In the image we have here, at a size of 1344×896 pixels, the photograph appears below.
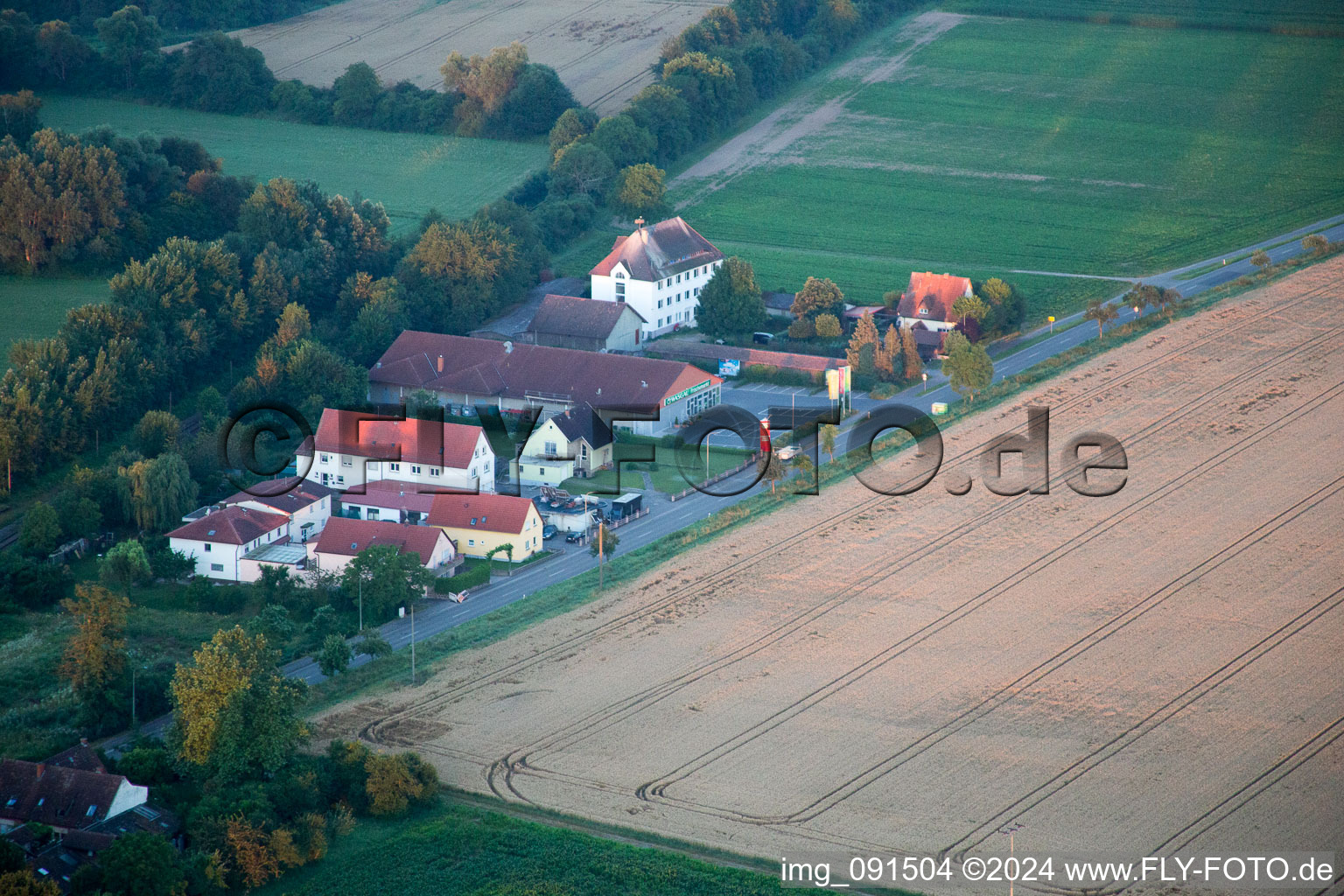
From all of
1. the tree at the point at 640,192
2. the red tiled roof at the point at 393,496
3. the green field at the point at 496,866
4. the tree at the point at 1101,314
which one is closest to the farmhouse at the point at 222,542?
the red tiled roof at the point at 393,496

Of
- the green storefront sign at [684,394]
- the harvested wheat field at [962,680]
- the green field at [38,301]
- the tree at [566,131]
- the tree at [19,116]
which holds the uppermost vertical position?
the tree at [19,116]

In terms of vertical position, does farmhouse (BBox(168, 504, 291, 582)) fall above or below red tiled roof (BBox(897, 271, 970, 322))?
below

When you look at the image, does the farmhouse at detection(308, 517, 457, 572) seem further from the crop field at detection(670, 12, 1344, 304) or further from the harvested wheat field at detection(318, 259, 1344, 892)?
the crop field at detection(670, 12, 1344, 304)

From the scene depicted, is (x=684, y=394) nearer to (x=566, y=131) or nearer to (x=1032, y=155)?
(x=566, y=131)

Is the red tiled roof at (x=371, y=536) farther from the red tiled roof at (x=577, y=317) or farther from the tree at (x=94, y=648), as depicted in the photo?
the red tiled roof at (x=577, y=317)

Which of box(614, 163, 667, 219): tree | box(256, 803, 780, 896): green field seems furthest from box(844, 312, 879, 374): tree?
box(256, 803, 780, 896): green field

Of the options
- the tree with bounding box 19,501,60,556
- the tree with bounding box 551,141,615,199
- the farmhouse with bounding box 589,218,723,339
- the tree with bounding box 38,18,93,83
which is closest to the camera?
the tree with bounding box 19,501,60,556
